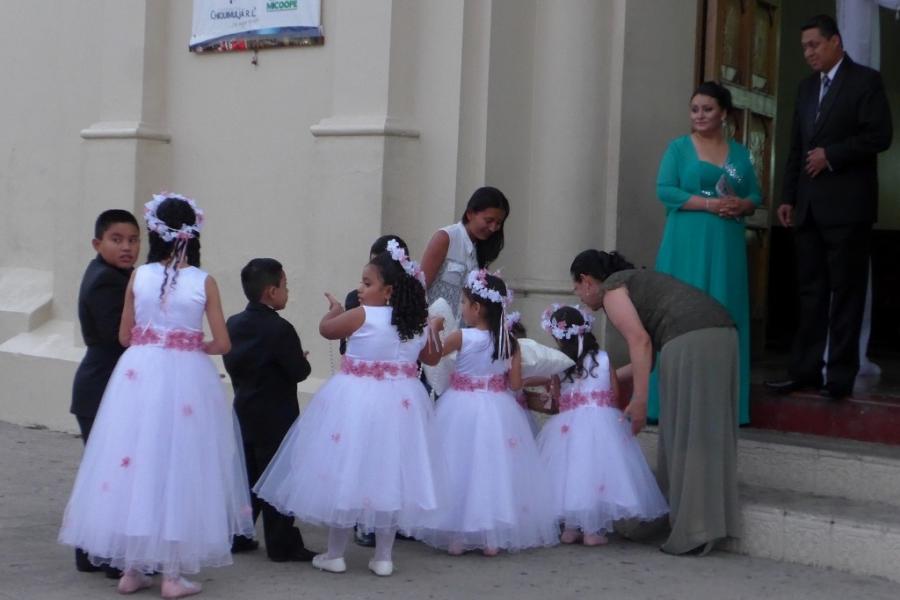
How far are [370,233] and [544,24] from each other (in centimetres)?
167

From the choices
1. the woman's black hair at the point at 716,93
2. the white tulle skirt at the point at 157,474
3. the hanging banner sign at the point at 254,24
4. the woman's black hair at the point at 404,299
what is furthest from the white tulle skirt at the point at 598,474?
the hanging banner sign at the point at 254,24

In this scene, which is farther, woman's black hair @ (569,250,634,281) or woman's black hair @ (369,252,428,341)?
woman's black hair @ (569,250,634,281)

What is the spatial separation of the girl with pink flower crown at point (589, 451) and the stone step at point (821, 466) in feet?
2.48

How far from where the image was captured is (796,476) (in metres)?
7.60

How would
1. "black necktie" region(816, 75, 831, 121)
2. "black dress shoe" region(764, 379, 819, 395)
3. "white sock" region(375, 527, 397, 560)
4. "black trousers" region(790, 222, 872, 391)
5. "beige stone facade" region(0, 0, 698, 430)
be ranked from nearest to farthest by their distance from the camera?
1. "white sock" region(375, 527, 397, 560)
2. "black trousers" region(790, 222, 872, 391)
3. "black necktie" region(816, 75, 831, 121)
4. "black dress shoe" region(764, 379, 819, 395)
5. "beige stone facade" region(0, 0, 698, 430)

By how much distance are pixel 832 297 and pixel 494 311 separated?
199cm

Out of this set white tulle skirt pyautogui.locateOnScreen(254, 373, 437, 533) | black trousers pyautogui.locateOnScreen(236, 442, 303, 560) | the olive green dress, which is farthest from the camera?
the olive green dress

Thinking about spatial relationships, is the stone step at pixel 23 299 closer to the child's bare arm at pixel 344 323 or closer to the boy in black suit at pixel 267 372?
the boy in black suit at pixel 267 372

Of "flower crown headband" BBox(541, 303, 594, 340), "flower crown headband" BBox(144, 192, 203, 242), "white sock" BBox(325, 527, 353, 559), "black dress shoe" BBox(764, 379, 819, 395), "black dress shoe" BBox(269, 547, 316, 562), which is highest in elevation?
"flower crown headband" BBox(144, 192, 203, 242)

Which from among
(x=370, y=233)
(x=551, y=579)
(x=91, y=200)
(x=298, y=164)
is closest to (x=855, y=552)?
(x=551, y=579)

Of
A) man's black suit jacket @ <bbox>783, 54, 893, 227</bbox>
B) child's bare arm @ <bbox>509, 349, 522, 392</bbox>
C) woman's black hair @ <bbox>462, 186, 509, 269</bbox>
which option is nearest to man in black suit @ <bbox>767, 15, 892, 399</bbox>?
man's black suit jacket @ <bbox>783, 54, 893, 227</bbox>

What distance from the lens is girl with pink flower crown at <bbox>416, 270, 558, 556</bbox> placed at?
22.7 feet

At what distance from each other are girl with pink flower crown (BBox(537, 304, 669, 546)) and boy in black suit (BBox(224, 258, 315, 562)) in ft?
4.26

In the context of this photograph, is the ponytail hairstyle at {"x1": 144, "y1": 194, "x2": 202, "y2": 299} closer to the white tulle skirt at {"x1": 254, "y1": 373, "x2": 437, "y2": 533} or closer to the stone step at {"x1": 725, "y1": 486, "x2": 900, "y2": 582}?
the white tulle skirt at {"x1": 254, "y1": 373, "x2": 437, "y2": 533}
